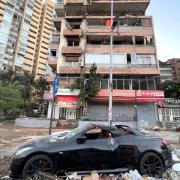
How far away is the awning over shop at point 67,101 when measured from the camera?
1072 inches

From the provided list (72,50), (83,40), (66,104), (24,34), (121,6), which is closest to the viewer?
(66,104)

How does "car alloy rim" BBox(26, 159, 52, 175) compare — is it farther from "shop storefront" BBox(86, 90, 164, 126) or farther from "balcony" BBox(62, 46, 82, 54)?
"balcony" BBox(62, 46, 82, 54)

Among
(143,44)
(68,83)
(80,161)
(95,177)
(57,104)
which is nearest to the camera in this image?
(95,177)

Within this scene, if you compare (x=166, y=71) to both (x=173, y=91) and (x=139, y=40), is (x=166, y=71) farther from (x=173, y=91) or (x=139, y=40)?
(x=139, y=40)

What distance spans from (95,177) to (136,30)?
30093 mm

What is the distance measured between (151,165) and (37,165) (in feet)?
10.2

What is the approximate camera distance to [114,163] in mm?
5578

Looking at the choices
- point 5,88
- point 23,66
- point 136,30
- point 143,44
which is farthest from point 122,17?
point 23,66

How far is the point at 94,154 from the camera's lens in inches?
Answer: 216

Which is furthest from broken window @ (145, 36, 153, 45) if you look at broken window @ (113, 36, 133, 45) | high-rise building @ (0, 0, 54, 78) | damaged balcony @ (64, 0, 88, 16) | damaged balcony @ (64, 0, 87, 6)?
high-rise building @ (0, 0, 54, 78)

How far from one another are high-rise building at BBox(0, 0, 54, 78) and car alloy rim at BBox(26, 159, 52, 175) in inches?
2650

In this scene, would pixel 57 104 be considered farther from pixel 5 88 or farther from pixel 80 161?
pixel 80 161

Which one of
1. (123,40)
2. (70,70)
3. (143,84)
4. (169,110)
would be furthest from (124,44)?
(169,110)

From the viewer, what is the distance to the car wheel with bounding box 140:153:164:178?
224 inches
